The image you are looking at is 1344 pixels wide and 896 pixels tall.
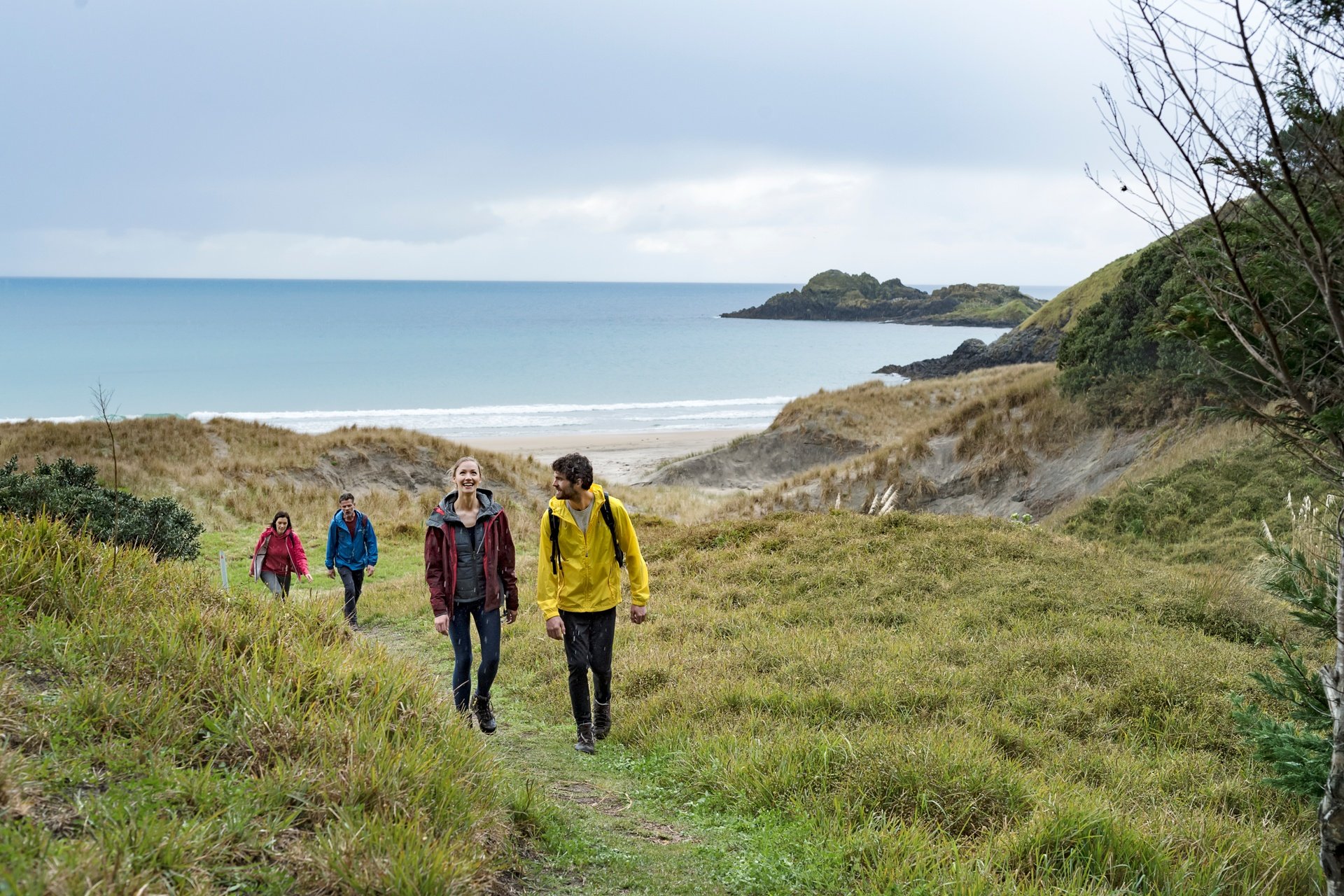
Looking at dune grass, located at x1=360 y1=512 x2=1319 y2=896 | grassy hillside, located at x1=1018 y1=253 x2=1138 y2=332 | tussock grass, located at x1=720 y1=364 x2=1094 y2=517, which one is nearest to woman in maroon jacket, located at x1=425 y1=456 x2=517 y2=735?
dune grass, located at x1=360 y1=512 x2=1319 y2=896

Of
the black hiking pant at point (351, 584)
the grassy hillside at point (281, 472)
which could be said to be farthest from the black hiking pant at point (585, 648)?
the grassy hillside at point (281, 472)

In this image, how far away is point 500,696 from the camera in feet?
27.9

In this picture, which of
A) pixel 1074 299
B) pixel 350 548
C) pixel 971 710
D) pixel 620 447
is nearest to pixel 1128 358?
pixel 971 710

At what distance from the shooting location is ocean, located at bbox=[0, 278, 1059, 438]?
57.7 metres

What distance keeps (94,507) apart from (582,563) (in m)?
9.42

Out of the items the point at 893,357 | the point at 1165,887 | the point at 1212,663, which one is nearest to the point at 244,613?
the point at 1165,887

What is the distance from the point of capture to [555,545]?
650 cm

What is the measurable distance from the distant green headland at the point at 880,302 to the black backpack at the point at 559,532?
141026 mm

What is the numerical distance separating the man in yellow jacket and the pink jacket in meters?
5.40

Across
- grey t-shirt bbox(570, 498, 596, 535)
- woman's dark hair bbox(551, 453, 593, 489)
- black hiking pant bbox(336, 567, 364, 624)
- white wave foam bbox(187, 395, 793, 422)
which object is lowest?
black hiking pant bbox(336, 567, 364, 624)

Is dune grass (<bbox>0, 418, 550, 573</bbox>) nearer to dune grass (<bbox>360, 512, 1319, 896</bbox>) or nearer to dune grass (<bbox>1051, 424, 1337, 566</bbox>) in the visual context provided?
dune grass (<bbox>360, 512, 1319, 896</bbox>)

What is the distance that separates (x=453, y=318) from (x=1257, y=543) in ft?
488

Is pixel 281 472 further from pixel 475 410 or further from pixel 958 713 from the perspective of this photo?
pixel 475 410

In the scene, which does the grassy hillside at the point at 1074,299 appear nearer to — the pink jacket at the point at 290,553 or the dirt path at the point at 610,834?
the pink jacket at the point at 290,553
